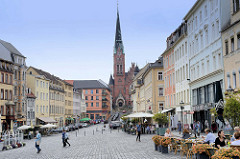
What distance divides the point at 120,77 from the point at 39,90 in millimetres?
103129

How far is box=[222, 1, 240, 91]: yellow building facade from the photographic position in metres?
32.5

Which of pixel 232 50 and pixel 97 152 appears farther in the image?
pixel 232 50

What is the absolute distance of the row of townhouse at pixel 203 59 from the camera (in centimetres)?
3397

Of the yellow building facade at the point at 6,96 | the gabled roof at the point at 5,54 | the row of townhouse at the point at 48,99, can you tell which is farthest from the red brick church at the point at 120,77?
the yellow building facade at the point at 6,96

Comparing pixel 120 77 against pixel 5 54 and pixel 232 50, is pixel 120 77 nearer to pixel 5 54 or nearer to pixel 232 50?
pixel 5 54

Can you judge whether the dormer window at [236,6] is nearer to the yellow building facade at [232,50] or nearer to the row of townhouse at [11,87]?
the yellow building facade at [232,50]

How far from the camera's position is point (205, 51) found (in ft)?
137

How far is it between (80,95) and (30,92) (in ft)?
187

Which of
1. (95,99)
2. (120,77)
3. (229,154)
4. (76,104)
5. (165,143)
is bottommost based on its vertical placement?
(165,143)

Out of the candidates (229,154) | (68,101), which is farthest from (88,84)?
(229,154)

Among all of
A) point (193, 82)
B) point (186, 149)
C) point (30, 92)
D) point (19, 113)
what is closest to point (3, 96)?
point (19, 113)

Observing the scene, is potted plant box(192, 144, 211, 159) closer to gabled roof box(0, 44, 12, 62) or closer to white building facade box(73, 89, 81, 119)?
gabled roof box(0, 44, 12, 62)

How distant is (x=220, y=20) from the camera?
121 feet

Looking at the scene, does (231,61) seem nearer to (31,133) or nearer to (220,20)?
(220,20)
